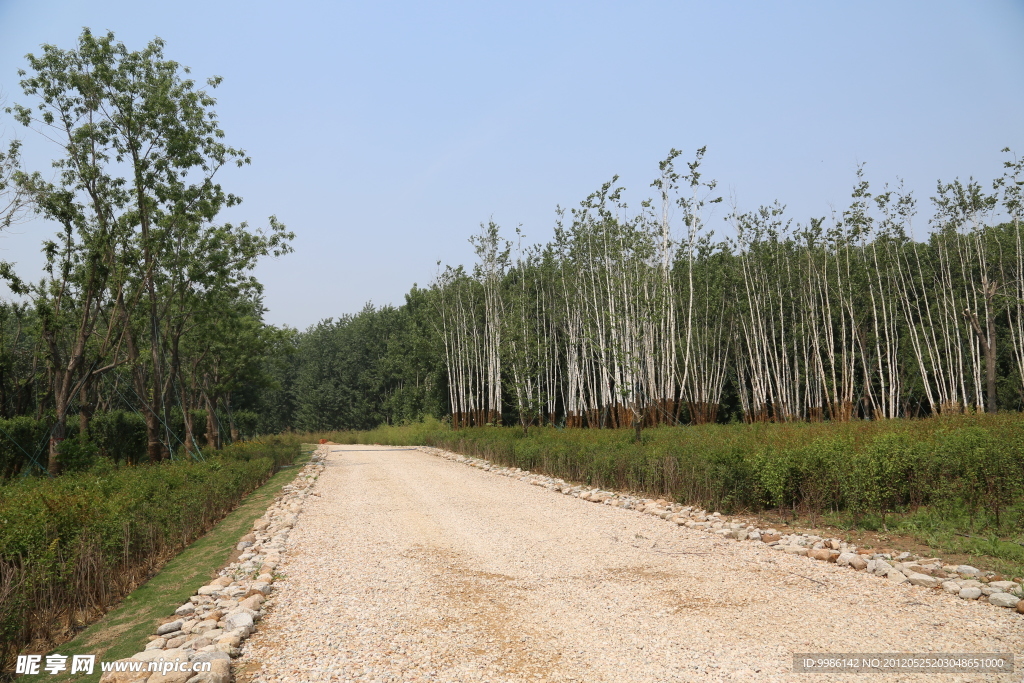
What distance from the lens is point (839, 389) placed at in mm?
28219

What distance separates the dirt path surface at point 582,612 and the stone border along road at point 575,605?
2cm

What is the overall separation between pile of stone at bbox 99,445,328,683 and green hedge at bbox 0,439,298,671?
87 cm

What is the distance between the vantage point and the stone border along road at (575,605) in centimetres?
404

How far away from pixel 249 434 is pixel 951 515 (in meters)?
48.1

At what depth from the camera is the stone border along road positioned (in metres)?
4.04

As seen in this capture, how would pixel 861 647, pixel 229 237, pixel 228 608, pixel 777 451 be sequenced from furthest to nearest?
1. pixel 229 237
2. pixel 777 451
3. pixel 228 608
4. pixel 861 647

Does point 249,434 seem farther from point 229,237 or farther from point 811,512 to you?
point 811,512

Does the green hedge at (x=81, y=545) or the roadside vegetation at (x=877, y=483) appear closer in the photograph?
the green hedge at (x=81, y=545)

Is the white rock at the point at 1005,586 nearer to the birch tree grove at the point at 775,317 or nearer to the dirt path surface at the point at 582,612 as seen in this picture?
the dirt path surface at the point at 582,612

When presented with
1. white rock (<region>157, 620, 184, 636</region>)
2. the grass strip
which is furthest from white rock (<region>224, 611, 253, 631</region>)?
the grass strip

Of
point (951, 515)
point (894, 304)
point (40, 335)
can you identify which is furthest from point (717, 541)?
point (894, 304)

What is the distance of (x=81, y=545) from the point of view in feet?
18.7

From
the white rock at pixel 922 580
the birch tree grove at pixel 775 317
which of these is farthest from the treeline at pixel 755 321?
the white rock at pixel 922 580

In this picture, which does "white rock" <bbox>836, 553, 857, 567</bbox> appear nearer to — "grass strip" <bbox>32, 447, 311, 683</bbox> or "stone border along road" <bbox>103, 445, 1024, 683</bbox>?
"stone border along road" <bbox>103, 445, 1024, 683</bbox>
